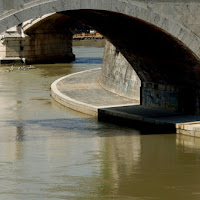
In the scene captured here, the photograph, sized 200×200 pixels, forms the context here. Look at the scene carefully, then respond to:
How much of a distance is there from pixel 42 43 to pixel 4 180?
36.7m

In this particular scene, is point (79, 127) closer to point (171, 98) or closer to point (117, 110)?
point (117, 110)

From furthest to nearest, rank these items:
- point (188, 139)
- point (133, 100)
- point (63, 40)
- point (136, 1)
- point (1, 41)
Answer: point (63, 40) < point (1, 41) < point (133, 100) < point (188, 139) < point (136, 1)

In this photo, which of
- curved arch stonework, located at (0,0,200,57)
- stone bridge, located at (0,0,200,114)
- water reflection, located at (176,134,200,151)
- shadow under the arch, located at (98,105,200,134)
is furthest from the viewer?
shadow under the arch, located at (98,105,200,134)

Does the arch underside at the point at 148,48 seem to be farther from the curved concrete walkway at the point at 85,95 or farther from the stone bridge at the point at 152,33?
the curved concrete walkway at the point at 85,95

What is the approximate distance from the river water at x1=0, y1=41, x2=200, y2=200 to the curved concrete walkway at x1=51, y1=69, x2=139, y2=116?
442 millimetres

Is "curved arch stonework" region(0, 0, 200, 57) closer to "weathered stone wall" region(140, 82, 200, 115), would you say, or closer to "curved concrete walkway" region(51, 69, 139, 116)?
"weathered stone wall" region(140, 82, 200, 115)

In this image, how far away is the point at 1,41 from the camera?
5122cm

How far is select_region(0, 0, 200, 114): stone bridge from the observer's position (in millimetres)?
18328

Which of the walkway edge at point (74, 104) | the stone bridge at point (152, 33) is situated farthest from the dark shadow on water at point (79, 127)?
the stone bridge at point (152, 33)

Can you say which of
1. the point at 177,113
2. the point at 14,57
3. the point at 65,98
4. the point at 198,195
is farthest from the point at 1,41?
the point at 198,195

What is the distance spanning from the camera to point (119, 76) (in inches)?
1149

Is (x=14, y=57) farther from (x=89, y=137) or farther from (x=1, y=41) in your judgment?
Result: (x=89, y=137)

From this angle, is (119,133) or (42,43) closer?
(119,133)

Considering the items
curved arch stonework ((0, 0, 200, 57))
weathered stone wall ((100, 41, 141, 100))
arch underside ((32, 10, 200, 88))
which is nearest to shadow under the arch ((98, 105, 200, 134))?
arch underside ((32, 10, 200, 88))
